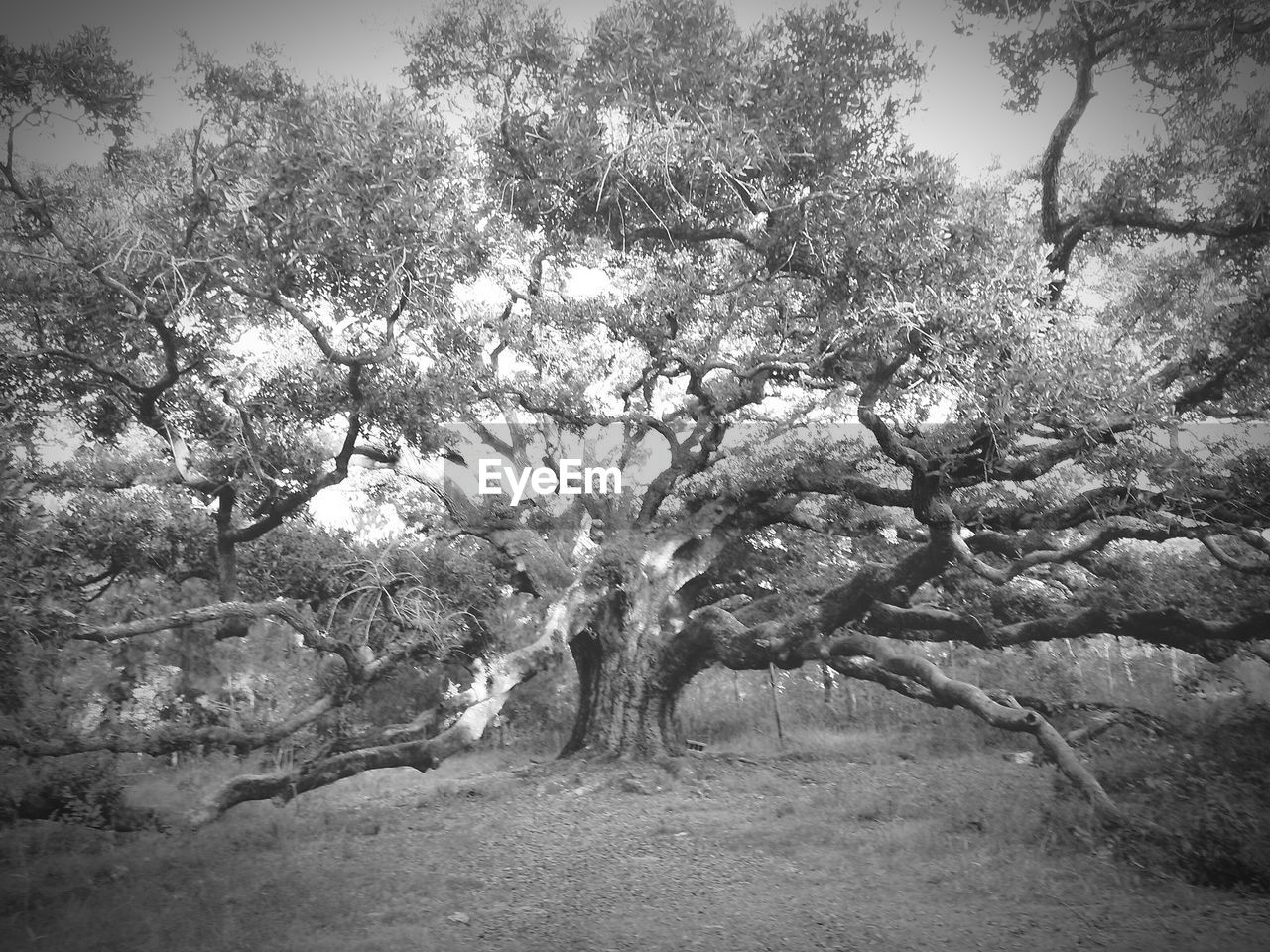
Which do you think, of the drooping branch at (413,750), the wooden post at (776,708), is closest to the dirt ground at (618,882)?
the drooping branch at (413,750)

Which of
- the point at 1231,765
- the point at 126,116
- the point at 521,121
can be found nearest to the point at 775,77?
the point at 521,121

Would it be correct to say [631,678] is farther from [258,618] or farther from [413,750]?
[258,618]

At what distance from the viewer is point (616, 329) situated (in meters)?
7.18

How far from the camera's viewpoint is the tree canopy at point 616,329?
4.70 metres

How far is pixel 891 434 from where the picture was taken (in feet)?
20.5

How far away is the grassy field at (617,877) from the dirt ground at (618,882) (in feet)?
0.04

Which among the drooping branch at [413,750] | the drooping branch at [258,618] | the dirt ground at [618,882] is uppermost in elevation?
the drooping branch at [258,618]

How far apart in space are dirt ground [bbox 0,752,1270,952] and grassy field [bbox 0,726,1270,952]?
0.01m

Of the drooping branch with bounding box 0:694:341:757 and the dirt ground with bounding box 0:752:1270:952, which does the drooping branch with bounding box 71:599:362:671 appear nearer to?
the drooping branch with bounding box 0:694:341:757

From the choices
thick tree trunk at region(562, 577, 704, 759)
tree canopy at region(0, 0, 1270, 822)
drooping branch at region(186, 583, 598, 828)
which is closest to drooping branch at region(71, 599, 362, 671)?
tree canopy at region(0, 0, 1270, 822)

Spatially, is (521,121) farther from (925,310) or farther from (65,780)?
(65,780)

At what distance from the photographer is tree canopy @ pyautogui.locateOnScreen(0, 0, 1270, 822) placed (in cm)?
470

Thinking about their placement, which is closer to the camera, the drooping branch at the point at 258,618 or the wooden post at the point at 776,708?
the drooping branch at the point at 258,618

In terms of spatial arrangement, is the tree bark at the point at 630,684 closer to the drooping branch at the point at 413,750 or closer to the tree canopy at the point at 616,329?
the tree canopy at the point at 616,329
